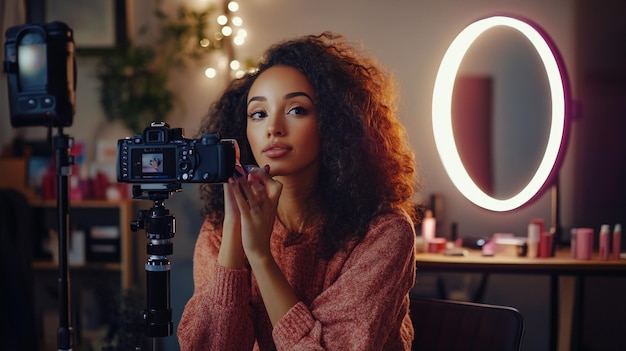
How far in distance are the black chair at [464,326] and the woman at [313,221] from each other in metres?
0.15

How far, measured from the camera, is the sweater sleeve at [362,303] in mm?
1252

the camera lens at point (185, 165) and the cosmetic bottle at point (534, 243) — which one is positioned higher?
the camera lens at point (185, 165)

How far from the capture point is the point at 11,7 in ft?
11.8

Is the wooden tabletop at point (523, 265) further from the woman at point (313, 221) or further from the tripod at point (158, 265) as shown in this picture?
the tripod at point (158, 265)

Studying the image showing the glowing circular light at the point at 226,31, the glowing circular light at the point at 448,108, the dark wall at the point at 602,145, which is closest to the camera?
the glowing circular light at the point at 448,108

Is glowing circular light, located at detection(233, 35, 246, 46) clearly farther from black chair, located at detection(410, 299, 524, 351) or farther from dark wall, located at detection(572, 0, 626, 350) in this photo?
black chair, located at detection(410, 299, 524, 351)

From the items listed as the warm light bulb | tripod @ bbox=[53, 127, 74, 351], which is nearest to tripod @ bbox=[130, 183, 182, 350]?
tripod @ bbox=[53, 127, 74, 351]

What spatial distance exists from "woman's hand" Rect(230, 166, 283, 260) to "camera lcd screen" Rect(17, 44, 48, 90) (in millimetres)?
598

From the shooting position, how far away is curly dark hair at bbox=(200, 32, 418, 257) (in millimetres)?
1409

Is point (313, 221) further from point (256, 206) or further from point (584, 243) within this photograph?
point (584, 243)

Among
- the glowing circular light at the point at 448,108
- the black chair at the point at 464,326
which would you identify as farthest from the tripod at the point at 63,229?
the glowing circular light at the point at 448,108

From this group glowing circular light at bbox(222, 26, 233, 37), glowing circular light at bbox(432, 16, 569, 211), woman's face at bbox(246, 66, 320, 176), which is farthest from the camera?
glowing circular light at bbox(222, 26, 233, 37)

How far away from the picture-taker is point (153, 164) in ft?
4.29

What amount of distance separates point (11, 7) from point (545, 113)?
292 cm
